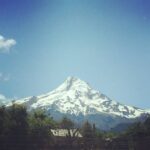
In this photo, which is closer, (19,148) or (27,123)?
(19,148)

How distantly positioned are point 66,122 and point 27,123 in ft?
103

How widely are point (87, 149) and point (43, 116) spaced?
26499 millimetres

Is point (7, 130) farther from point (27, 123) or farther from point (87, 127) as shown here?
point (87, 127)

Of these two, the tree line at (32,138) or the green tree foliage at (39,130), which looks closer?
the tree line at (32,138)

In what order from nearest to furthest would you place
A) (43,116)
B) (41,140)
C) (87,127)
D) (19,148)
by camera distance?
1. (19,148)
2. (41,140)
3. (43,116)
4. (87,127)

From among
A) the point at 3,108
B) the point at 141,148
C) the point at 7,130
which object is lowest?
the point at 141,148

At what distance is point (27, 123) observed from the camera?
71.4 meters

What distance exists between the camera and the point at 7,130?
66.5 meters

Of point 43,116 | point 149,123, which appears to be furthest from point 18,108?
point 149,123

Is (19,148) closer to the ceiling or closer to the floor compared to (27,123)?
closer to the floor

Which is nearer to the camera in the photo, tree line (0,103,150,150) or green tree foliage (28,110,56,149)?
tree line (0,103,150,150)

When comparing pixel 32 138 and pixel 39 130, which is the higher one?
pixel 39 130

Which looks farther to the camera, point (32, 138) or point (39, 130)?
point (39, 130)

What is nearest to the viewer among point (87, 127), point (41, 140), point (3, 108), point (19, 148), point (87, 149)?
point (19, 148)
